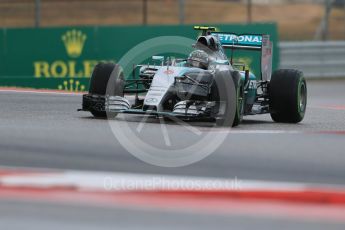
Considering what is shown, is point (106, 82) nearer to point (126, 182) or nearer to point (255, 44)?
point (255, 44)

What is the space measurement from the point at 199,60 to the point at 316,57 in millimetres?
13041

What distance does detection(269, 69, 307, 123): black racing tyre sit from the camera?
12734 mm

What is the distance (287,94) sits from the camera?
42.0ft

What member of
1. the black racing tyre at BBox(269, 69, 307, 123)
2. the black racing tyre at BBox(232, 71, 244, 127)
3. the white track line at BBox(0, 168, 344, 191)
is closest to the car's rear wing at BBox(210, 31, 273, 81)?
the black racing tyre at BBox(269, 69, 307, 123)

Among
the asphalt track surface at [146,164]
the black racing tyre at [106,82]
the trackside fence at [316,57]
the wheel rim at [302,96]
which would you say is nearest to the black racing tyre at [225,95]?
the asphalt track surface at [146,164]

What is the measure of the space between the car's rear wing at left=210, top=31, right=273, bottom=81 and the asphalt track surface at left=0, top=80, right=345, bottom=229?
2.39 feet

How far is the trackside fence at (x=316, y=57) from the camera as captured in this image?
24062 mm

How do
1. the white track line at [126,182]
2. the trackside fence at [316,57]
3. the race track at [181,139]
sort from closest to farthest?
the white track line at [126,182] → the race track at [181,139] → the trackside fence at [316,57]

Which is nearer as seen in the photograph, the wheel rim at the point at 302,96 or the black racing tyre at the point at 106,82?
the black racing tyre at the point at 106,82

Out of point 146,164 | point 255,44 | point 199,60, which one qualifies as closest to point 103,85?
point 199,60

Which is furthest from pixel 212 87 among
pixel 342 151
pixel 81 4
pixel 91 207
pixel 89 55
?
pixel 81 4

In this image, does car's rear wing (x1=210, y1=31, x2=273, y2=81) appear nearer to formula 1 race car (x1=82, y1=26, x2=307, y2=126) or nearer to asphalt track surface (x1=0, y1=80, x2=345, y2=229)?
formula 1 race car (x1=82, y1=26, x2=307, y2=126)

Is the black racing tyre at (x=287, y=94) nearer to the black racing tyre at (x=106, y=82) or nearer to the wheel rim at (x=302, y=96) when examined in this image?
the wheel rim at (x=302, y=96)

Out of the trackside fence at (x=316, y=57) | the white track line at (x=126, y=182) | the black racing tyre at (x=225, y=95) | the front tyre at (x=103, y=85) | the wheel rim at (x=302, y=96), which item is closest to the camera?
the white track line at (x=126, y=182)
